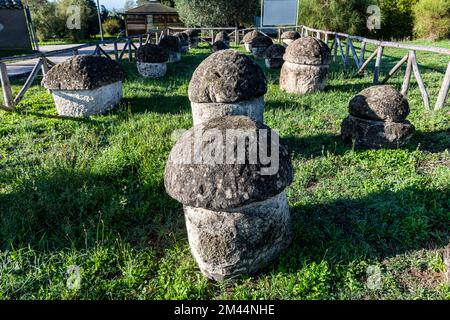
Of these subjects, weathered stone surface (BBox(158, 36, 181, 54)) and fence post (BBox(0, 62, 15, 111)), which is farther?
weathered stone surface (BBox(158, 36, 181, 54))

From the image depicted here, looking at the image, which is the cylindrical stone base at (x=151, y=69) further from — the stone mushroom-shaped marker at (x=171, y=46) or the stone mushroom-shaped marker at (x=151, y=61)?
the stone mushroom-shaped marker at (x=171, y=46)

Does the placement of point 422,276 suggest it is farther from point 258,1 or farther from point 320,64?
point 258,1

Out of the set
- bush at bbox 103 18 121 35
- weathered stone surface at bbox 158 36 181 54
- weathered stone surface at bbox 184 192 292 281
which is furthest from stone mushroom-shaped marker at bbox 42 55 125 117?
bush at bbox 103 18 121 35

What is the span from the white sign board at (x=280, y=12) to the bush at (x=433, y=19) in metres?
9.55

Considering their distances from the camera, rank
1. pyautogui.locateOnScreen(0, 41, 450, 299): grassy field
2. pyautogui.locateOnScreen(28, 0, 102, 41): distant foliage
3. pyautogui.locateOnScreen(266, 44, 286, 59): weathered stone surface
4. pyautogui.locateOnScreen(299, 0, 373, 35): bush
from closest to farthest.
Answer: pyautogui.locateOnScreen(0, 41, 450, 299): grassy field → pyautogui.locateOnScreen(266, 44, 286, 59): weathered stone surface → pyautogui.locateOnScreen(299, 0, 373, 35): bush → pyautogui.locateOnScreen(28, 0, 102, 41): distant foliage

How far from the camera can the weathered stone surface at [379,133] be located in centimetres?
559

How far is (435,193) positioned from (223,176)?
130 inches

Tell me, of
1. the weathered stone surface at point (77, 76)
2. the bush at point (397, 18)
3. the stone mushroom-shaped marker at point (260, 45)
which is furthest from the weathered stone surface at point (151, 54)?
the bush at point (397, 18)

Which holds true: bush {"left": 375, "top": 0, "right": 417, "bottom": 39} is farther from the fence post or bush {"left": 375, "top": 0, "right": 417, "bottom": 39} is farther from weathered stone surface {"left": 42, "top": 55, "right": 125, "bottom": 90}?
the fence post

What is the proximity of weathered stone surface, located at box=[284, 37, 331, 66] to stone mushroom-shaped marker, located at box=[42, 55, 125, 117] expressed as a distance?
5080mm

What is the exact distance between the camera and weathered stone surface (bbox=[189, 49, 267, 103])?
18.8ft
